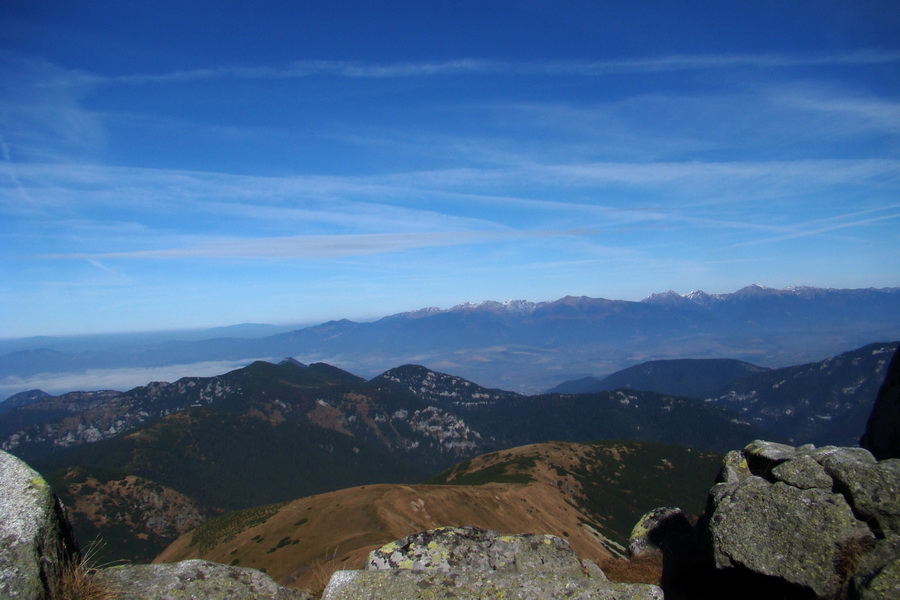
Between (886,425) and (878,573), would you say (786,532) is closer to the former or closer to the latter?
(878,573)

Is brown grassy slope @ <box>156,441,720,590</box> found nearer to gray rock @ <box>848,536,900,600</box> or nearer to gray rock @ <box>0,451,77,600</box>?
gray rock @ <box>0,451,77,600</box>

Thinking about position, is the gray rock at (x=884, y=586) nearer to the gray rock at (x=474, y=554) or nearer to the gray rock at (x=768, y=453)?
the gray rock at (x=474, y=554)

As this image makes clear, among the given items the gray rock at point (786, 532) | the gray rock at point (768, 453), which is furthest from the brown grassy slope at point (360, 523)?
the gray rock at point (786, 532)

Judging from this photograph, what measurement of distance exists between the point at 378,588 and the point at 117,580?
477 centimetres

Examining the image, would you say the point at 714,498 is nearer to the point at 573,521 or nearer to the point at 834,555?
the point at 834,555

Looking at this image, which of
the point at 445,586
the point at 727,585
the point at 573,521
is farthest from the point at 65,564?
the point at 573,521

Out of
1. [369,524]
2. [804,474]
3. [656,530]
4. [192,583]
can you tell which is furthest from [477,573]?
[369,524]

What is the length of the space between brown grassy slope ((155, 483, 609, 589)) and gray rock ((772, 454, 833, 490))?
44.6 m

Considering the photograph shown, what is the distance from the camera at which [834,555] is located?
442 inches

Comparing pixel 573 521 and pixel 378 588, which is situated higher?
pixel 378 588

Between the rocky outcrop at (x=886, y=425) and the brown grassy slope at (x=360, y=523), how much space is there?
37799 millimetres

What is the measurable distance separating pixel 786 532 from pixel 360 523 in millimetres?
61694

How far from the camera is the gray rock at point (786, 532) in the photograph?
1123 cm

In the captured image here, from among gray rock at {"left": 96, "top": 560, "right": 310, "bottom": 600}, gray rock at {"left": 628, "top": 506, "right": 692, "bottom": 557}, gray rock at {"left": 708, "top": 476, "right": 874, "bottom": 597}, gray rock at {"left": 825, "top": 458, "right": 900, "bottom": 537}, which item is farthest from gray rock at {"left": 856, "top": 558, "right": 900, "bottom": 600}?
gray rock at {"left": 628, "top": 506, "right": 692, "bottom": 557}
